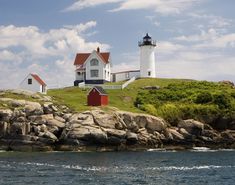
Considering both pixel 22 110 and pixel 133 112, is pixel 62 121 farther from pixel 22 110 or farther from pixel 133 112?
pixel 133 112

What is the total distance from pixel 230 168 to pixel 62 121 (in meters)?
31.0

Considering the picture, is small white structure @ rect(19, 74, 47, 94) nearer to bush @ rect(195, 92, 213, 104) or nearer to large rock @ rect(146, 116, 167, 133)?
large rock @ rect(146, 116, 167, 133)

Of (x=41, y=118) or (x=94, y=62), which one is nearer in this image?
(x=41, y=118)

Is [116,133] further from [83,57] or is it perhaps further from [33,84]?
[83,57]

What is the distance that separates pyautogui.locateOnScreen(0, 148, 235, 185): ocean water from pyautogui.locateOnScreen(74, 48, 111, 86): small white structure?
44.3 metres

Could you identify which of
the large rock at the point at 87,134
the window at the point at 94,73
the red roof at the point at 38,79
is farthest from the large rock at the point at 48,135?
the window at the point at 94,73

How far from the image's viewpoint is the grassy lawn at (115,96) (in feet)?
285

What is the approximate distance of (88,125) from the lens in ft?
243

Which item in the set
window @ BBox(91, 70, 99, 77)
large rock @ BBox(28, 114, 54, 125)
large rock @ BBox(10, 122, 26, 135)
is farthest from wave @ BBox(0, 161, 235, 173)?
window @ BBox(91, 70, 99, 77)

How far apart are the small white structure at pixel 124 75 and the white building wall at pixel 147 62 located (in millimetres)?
1535

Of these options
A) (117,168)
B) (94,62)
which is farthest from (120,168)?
(94,62)

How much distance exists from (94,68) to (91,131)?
4252 centimetres

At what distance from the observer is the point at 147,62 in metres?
120

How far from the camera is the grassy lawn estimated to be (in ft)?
285
